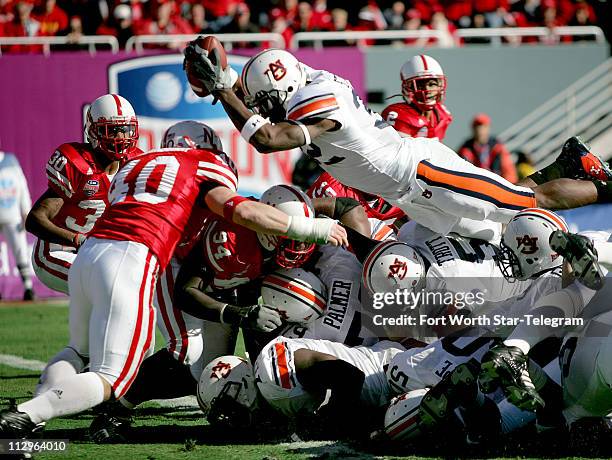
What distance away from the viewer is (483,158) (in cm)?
1202

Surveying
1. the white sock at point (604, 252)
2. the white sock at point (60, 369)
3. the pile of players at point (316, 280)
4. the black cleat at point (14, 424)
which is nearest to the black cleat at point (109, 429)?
the pile of players at point (316, 280)

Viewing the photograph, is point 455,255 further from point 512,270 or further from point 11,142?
point 11,142

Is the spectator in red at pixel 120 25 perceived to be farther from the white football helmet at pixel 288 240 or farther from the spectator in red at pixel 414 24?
the white football helmet at pixel 288 240

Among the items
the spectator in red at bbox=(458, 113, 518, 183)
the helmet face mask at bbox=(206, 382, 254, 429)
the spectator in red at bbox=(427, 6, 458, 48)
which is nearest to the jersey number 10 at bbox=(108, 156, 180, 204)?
the helmet face mask at bbox=(206, 382, 254, 429)

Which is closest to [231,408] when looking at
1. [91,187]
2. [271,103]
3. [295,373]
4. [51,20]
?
[295,373]

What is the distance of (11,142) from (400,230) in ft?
22.7

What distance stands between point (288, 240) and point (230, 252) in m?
0.31

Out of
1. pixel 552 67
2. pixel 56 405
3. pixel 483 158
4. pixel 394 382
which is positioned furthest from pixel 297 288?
pixel 552 67

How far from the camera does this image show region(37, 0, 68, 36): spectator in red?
45.0 feet

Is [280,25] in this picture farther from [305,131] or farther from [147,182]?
[147,182]

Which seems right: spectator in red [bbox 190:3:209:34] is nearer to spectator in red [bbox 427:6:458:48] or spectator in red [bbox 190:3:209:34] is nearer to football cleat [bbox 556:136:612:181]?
spectator in red [bbox 427:6:458:48]

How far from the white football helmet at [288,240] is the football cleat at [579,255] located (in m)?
1.33

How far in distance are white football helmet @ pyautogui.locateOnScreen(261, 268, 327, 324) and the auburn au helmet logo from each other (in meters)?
1.07

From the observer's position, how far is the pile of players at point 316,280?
4.52 metres
